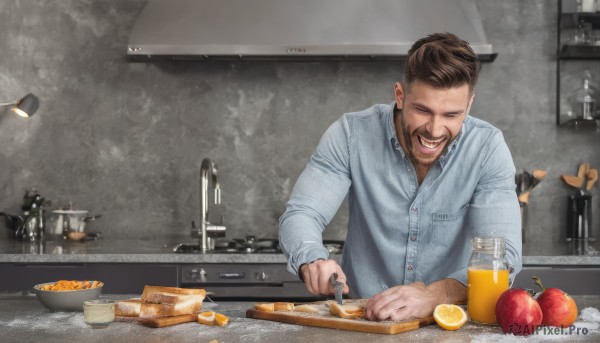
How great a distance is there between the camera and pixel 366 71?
4.31 metres

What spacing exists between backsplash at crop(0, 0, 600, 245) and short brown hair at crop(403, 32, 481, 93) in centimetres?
214

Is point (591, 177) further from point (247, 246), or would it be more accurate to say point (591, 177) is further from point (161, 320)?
point (161, 320)

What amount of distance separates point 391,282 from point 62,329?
3.45ft

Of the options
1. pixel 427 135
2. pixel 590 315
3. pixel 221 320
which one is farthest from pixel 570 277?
pixel 221 320

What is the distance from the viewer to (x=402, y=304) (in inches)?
75.5

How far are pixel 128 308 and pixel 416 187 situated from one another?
0.95m

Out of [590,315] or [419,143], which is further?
[419,143]

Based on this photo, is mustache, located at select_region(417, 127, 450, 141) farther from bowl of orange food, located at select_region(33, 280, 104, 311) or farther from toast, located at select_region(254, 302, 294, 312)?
bowl of orange food, located at select_region(33, 280, 104, 311)

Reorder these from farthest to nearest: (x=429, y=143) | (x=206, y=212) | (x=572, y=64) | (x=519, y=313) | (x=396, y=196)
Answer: (x=572, y=64) < (x=206, y=212) < (x=396, y=196) < (x=429, y=143) < (x=519, y=313)

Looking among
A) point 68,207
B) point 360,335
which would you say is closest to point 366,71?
point 68,207

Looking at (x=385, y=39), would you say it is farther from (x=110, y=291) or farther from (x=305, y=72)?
(x=110, y=291)

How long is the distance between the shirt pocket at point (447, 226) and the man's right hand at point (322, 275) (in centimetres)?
50

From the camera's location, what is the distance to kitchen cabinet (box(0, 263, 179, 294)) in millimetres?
3564

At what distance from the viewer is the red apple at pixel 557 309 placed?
185 centimetres
